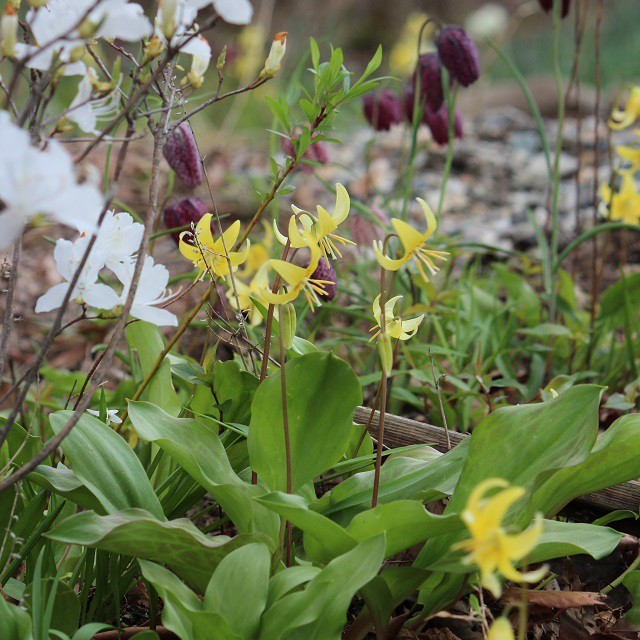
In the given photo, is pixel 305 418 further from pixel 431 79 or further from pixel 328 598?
pixel 431 79

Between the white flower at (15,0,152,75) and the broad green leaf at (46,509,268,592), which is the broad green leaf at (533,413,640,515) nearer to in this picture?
the broad green leaf at (46,509,268,592)

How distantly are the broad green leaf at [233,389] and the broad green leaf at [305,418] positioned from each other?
160 mm

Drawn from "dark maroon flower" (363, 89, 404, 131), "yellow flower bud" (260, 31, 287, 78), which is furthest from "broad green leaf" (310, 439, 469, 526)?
"dark maroon flower" (363, 89, 404, 131)

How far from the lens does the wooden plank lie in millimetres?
1111

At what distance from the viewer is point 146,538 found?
0.74 meters

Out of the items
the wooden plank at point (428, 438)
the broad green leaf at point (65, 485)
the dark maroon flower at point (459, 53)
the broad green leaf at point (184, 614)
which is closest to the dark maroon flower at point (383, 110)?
the dark maroon flower at point (459, 53)

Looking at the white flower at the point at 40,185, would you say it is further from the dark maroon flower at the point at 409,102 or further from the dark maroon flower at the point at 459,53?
the dark maroon flower at the point at 409,102

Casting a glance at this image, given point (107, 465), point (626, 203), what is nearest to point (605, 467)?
point (107, 465)

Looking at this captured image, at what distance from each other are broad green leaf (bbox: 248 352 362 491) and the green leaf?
403mm

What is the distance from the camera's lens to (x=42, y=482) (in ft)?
2.81

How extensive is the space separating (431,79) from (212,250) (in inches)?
37.0

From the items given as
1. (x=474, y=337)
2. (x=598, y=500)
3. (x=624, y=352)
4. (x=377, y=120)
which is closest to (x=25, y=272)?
(x=377, y=120)

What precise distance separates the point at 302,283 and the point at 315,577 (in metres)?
0.28

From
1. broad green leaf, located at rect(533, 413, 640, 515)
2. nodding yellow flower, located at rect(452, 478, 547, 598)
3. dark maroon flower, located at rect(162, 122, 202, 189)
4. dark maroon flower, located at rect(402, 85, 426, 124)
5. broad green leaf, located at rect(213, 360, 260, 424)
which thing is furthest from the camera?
dark maroon flower, located at rect(402, 85, 426, 124)
